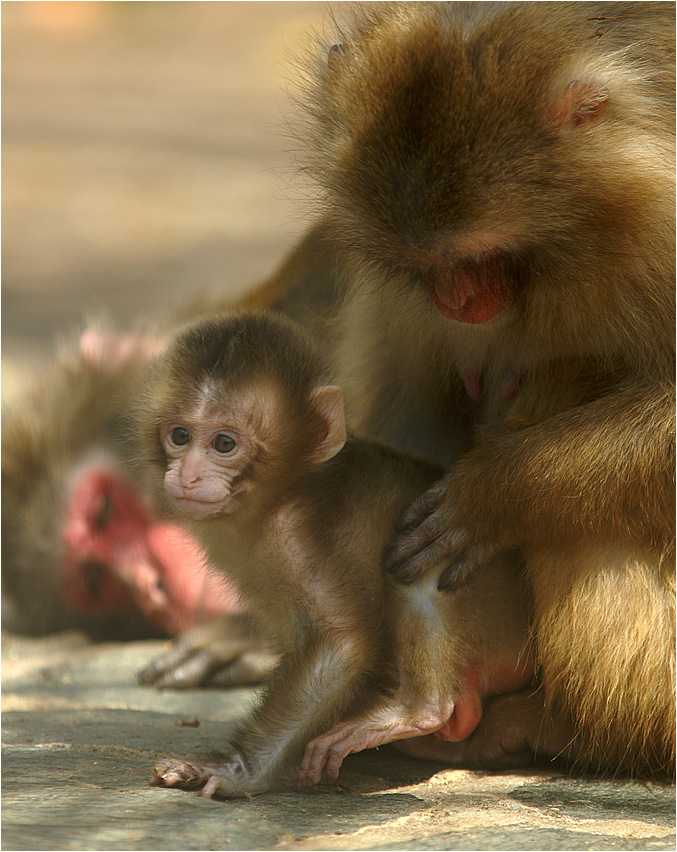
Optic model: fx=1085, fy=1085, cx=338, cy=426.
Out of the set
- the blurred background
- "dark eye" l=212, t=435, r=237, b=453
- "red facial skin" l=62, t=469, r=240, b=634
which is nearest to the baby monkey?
"dark eye" l=212, t=435, r=237, b=453

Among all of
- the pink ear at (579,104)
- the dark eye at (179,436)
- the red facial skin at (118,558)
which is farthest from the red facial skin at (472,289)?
the red facial skin at (118,558)

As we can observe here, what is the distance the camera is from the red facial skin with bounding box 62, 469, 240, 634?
13.6 ft

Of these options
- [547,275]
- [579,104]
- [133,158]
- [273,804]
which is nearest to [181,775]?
[273,804]

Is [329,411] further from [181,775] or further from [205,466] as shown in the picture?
[181,775]

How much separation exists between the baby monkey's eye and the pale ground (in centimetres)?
73

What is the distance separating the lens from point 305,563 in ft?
8.27

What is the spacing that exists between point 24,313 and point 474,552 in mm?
5504

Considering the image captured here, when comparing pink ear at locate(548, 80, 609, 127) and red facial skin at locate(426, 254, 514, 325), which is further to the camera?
red facial skin at locate(426, 254, 514, 325)

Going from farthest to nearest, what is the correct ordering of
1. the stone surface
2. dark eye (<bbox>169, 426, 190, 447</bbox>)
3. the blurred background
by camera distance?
1. the blurred background
2. dark eye (<bbox>169, 426, 190, 447</bbox>)
3. the stone surface

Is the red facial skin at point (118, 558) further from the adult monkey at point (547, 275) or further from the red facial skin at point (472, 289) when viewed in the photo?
the red facial skin at point (472, 289)

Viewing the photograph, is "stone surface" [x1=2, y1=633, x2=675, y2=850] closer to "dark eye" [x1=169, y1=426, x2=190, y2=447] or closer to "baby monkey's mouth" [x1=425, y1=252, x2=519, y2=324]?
"dark eye" [x1=169, y1=426, x2=190, y2=447]

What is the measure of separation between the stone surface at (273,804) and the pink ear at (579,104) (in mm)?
1459

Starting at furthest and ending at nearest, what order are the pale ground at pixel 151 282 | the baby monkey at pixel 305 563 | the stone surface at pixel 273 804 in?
the baby monkey at pixel 305 563
the pale ground at pixel 151 282
the stone surface at pixel 273 804

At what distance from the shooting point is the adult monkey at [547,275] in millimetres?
2270
